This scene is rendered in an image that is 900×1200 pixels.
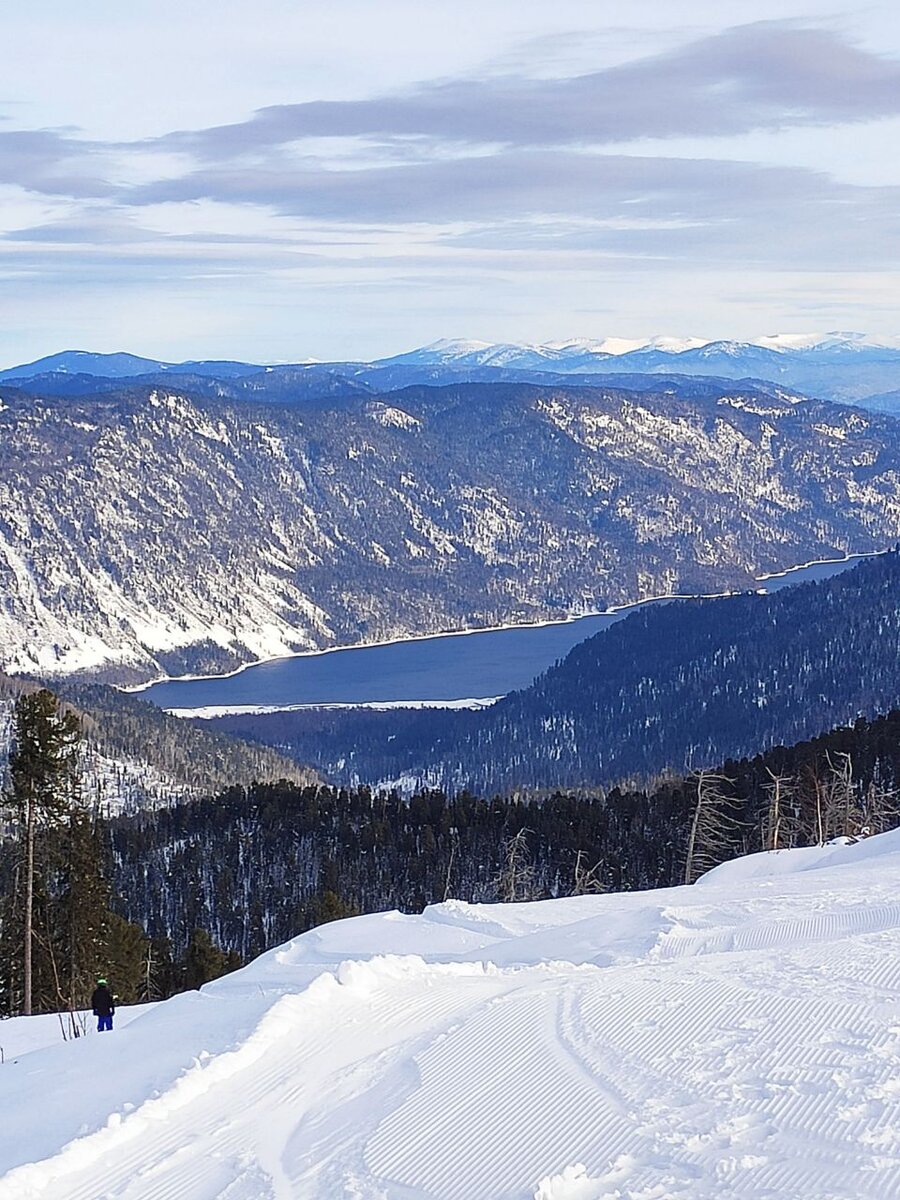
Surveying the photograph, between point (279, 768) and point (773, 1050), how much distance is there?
179 m

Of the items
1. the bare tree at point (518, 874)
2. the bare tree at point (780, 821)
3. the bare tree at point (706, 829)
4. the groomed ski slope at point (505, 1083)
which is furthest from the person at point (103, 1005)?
the bare tree at point (518, 874)

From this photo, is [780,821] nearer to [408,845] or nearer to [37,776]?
[37,776]

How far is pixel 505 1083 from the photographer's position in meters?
15.1

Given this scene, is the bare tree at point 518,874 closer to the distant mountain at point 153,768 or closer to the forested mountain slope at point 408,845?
the forested mountain slope at point 408,845

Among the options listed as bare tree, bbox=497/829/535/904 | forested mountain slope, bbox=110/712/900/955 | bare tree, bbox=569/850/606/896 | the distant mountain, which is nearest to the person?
bare tree, bbox=569/850/606/896

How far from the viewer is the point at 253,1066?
16.8 metres

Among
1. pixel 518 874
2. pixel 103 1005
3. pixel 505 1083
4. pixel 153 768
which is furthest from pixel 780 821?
pixel 153 768

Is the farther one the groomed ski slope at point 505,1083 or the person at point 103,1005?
the person at point 103,1005

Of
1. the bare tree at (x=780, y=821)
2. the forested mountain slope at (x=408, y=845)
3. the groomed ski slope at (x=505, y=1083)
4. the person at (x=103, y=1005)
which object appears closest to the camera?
the groomed ski slope at (x=505, y=1083)

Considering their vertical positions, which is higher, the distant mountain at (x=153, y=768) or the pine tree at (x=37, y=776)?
the pine tree at (x=37, y=776)

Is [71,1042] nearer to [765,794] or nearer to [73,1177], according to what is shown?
[73,1177]

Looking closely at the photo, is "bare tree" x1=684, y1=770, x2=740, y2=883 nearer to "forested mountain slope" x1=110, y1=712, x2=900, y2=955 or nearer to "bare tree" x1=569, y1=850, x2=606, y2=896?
"forested mountain slope" x1=110, y1=712, x2=900, y2=955

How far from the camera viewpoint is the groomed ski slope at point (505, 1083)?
41.3 ft

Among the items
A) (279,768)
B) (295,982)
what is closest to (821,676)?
(279,768)
